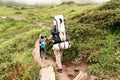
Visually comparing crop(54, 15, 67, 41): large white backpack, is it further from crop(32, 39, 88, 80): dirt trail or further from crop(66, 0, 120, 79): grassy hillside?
crop(66, 0, 120, 79): grassy hillside

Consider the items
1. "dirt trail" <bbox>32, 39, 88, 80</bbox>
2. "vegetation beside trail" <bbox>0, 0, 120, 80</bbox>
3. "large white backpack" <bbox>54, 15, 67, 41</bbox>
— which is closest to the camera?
"vegetation beside trail" <bbox>0, 0, 120, 80</bbox>

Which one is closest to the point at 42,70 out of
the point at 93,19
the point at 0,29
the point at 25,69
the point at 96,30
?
the point at 25,69

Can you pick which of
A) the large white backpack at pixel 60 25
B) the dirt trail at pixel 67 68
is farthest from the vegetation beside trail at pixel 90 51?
the large white backpack at pixel 60 25

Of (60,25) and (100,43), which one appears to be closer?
(60,25)

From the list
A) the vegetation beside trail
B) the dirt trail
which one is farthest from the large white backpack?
the vegetation beside trail

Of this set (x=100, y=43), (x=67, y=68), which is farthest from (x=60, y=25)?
(x=100, y=43)

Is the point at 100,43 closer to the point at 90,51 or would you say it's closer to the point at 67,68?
the point at 90,51

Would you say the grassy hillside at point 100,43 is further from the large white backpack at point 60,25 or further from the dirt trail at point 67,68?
the large white backpack at point 60,25

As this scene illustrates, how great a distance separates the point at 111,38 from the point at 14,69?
7072 mm

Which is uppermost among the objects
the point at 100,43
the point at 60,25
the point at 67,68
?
the point at 60,25

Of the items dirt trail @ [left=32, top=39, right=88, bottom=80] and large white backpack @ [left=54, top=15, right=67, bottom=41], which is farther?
dirt trail @ [left=32, top=39, right=88, bottom=80]

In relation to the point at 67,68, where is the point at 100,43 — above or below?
above

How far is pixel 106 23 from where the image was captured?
21.8m

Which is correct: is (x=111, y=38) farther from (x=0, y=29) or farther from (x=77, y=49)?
(x=0, y=29)
